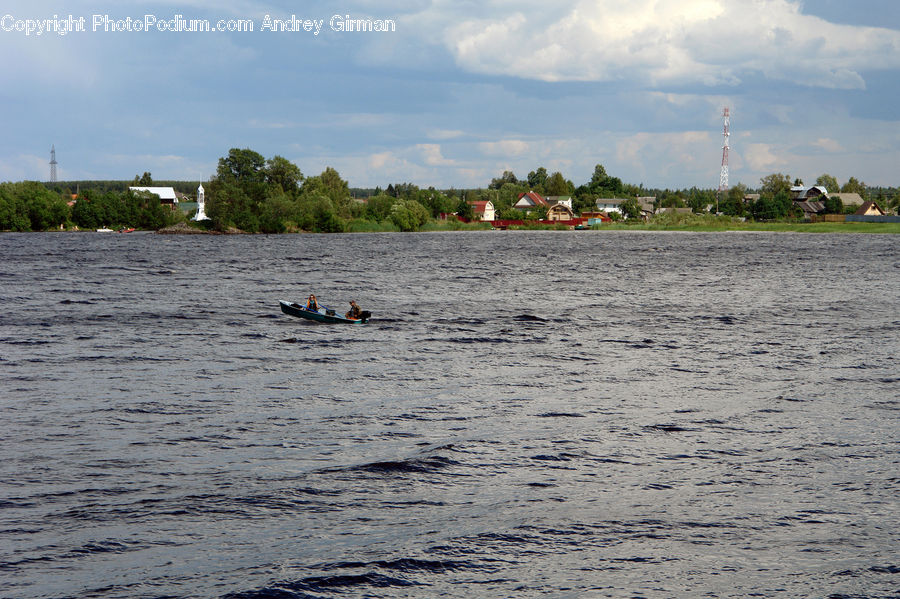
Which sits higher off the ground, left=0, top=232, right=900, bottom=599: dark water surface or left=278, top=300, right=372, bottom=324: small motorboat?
left=278, top=300, right=372, bottom=324: small motorboat

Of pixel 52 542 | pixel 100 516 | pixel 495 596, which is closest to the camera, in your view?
pixel 495 596

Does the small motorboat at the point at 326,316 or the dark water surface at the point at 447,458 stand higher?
the small motorboat at the point at 326,316

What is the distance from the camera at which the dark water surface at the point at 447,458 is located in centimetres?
1714

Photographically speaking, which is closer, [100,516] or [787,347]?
[100,516]

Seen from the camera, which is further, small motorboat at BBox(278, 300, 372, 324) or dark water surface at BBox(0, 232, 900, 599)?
small motorboat at BBox(278, 300, 372, 324)

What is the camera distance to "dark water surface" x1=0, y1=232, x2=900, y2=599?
17.1m

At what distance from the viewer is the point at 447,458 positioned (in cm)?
2427

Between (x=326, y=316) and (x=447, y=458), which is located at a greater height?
(x=326, y=316)

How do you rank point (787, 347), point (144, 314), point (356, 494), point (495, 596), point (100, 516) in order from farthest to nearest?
point (144, 314) → point (787, 347) → point (356, 494) → point (100, 516) → point (495, 596)

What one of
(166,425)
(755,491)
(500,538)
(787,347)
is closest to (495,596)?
(500,538)

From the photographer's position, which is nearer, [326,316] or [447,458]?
[447,458]

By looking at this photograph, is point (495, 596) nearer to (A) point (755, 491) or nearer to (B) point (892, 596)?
(B) point (892, 596)

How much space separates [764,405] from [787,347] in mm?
15720

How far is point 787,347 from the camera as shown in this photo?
149 ft
